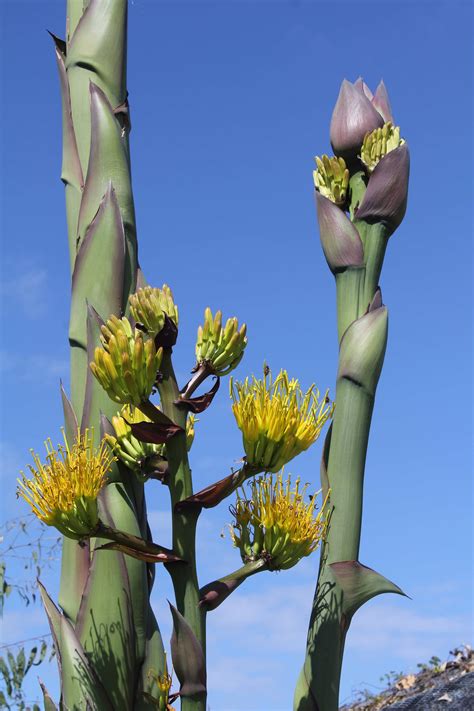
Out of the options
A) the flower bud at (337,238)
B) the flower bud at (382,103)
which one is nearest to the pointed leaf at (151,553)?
the flower bud at (337,238)

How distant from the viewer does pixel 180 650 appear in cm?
140

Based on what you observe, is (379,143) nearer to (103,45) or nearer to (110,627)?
(103,45)

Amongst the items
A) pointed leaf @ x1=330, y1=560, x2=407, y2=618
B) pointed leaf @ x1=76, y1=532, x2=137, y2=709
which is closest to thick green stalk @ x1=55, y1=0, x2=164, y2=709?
pointed leaf @ x1=76, y1=532, x2=137, y2=709

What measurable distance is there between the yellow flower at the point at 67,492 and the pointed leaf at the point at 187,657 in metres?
0.19

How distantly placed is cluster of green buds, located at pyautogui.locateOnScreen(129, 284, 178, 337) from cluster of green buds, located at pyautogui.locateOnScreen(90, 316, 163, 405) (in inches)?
0.8

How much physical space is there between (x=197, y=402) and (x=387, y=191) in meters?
0.69

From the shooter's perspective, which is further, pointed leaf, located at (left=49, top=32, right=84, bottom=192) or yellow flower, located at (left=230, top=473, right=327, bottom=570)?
pointed leaf, located at (left=49, top=32, right=84, bottom=192)

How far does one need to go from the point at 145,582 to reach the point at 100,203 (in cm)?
73

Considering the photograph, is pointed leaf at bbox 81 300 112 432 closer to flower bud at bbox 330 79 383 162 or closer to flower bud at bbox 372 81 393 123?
flower bud at bbox 330 79 383 162

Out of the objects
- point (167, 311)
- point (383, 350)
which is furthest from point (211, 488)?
point (383, 350)

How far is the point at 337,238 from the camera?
6.26ft

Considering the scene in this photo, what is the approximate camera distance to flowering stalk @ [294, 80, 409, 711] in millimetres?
1677

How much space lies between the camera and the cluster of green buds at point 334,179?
1971 millimetres

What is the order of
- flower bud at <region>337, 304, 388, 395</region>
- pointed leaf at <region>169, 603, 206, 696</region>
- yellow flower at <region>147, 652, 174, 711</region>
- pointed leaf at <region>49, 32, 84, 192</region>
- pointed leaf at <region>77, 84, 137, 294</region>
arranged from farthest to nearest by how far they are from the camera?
1. pointed leaf at <region>49, 32, 84, 192</region>
2. pointed leaf at <region>77, 84, 137, 294</region>
3. flower bud at <region>337, 304, 388, 395</region>
4. yellow flower at <region>147, 652, 174, 711</region>
5. pointed leaf at <region>169, 603, 206, 696</region>
